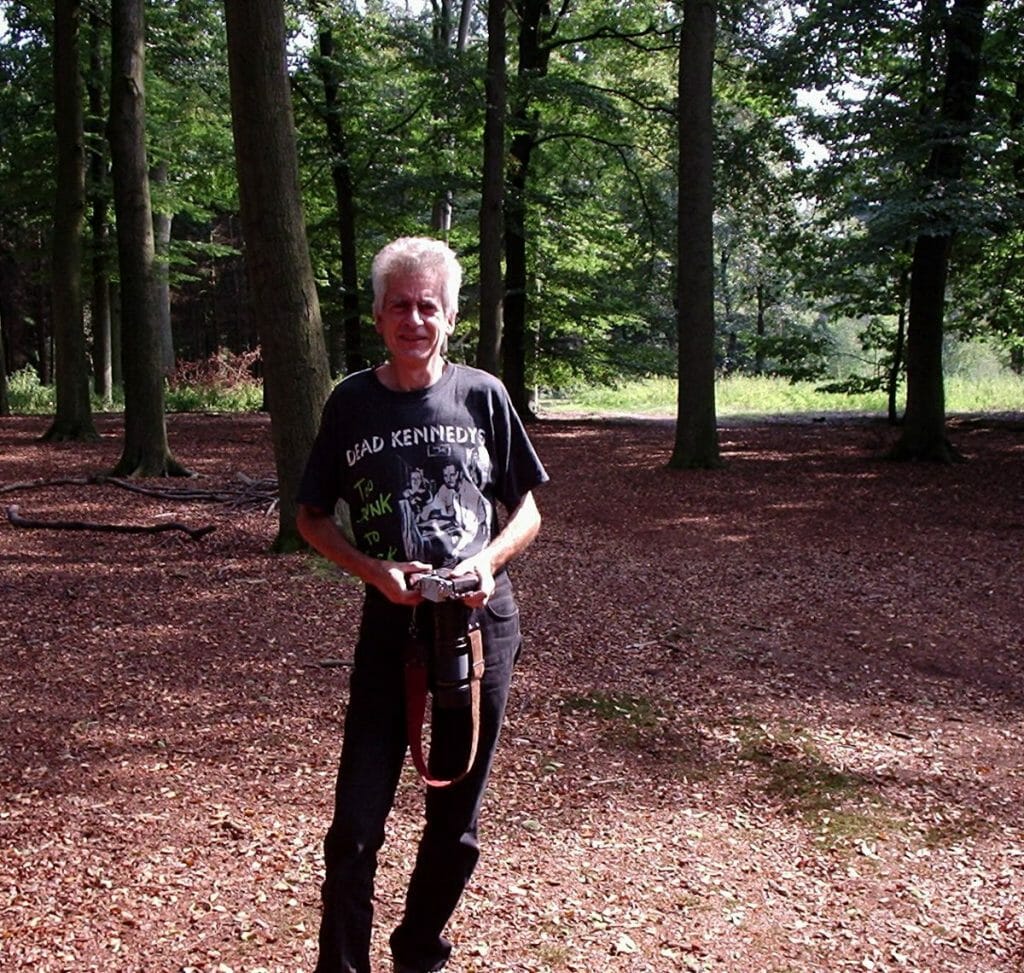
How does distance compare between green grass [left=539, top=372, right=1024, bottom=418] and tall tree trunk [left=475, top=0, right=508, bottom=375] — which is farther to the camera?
green grass [left=539, top=372, right=1024, bottom=418]

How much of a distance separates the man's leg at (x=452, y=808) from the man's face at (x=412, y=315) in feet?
2.07

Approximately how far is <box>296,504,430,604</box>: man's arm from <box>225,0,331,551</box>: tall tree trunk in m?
5.26

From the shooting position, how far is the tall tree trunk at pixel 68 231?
14.5 m

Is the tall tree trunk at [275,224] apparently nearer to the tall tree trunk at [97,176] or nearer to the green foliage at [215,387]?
the tall tree trunk at [97,176]

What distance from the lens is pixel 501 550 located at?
2.64m

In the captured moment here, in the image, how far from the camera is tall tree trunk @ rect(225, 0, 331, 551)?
773cm

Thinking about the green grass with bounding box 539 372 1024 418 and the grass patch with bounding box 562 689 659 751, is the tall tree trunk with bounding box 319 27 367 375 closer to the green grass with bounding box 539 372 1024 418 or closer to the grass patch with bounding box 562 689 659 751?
the green grass with bounding box 539 372 1024 418

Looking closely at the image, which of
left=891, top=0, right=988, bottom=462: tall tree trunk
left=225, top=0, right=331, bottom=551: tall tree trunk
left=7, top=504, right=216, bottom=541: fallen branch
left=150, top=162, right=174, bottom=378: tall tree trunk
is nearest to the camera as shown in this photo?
left=225, top=0, right=331, bottom=551: tall tree trunk

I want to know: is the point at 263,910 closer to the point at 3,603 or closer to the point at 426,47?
the point at 3,603

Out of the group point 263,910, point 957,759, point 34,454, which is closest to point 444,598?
point 263,910

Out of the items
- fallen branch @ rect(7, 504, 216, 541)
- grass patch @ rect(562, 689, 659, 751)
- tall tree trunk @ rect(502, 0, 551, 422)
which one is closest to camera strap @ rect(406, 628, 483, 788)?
grass patch @ rect(562, 689, 659, 751)

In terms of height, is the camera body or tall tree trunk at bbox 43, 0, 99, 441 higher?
tall tree trunk at bbox 43, 0, 99, 441

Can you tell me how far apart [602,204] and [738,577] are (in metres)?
15.6

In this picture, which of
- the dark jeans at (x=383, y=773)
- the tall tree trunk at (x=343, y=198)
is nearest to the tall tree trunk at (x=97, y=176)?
the tall tree trunk at (x=343, y=198)
